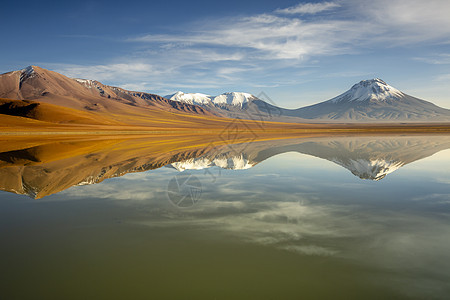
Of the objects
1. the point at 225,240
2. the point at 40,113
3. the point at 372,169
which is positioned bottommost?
the point at 225,240

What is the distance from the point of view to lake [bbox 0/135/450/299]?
4477mm

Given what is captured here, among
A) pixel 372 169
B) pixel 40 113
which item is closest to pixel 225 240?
pixel 372 169

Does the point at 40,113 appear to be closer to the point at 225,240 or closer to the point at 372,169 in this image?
the point at 372,169

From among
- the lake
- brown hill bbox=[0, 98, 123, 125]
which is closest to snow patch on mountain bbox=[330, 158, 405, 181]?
the lake

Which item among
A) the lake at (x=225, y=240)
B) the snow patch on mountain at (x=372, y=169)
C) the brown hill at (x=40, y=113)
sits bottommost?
the lake at (x=225, y=240)

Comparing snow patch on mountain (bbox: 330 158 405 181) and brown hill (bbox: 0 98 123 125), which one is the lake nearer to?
snow patch on mountain (bbox: 330 158 405 181)

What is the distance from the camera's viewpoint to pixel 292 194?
10070 millimetres

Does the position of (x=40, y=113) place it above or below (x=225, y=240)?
above

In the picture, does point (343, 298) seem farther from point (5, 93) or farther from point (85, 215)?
point (5, 93)

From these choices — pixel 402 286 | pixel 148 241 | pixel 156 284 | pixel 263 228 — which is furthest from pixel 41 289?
pixel 402 286

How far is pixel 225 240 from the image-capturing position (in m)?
6.13

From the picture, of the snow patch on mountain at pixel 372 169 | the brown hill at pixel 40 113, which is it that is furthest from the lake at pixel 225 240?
the brown hill at pixel 40 113

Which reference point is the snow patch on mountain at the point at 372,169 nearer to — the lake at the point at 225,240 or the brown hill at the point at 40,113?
the lake at the point at 225,240

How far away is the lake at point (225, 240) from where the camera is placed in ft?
14.7
